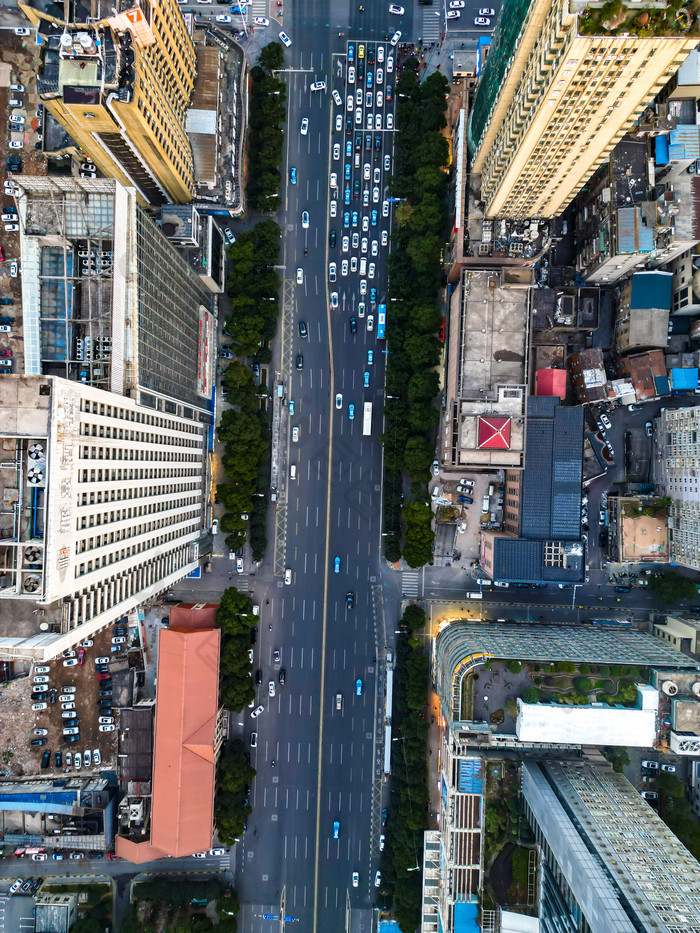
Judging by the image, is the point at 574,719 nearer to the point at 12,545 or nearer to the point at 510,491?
the point at 510,491

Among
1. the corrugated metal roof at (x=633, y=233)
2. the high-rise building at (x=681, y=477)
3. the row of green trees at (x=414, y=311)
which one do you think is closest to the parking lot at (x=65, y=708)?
the row of green trees at (x=414, y=311)

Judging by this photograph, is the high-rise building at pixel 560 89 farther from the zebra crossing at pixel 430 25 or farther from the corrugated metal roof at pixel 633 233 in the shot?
the zebra crossing at pixel 430 25

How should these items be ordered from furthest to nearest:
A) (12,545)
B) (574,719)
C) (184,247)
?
(184,247), (574,719), (12,545)

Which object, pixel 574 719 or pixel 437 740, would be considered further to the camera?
pixel 437 740

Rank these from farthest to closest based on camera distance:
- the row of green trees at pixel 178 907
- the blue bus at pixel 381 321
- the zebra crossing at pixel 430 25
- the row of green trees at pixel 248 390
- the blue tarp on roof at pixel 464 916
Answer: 1. the blue bus at pixel 381 321
2. the zebra crossing at pixel 430 25
3. the row of green trees at pixel 248 390
4. the row of green trees at pixel 178 907
5. the blue tarp on roof at pixel 464 916

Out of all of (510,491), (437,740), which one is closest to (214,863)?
(437,740)

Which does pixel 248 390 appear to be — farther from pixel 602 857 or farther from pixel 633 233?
pixel 602 857
